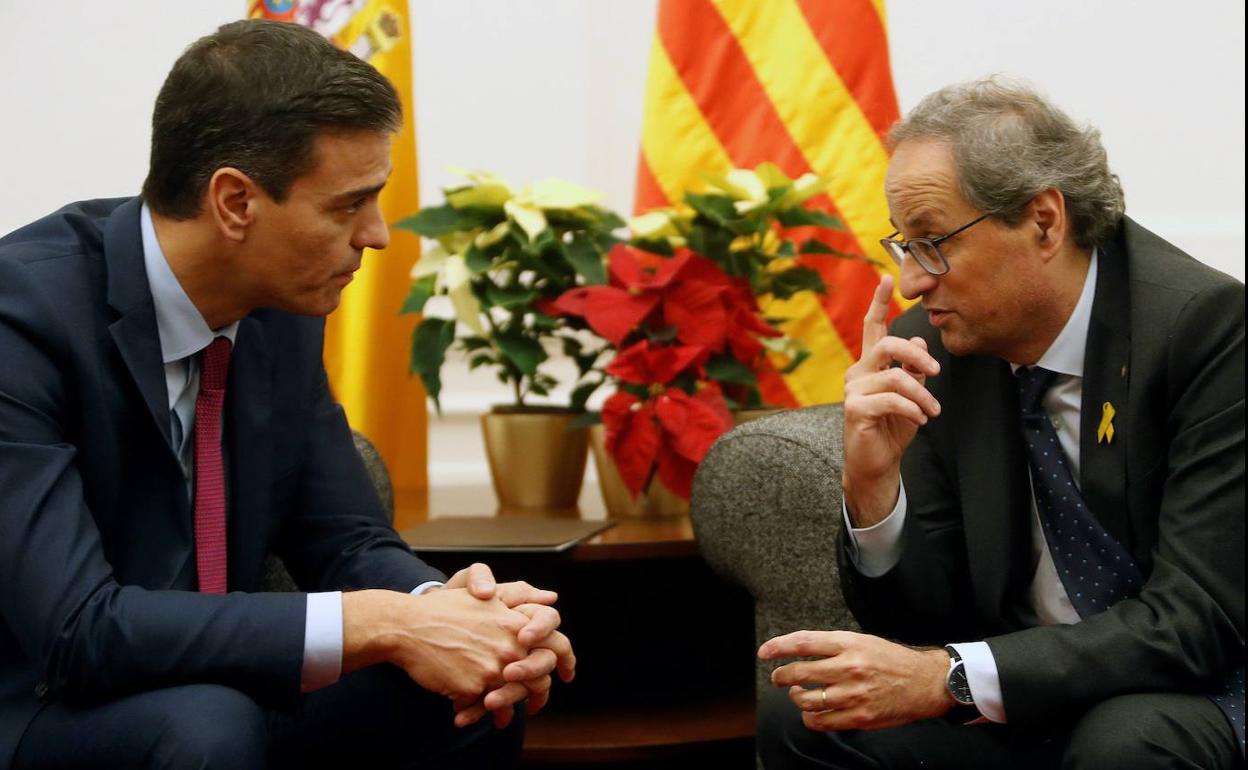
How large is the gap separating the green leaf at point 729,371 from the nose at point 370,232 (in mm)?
734

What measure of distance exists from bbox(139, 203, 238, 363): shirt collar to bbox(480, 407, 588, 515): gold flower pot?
84cm

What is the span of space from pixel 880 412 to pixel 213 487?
75 centimetres

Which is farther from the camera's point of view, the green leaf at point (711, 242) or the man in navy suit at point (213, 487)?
the green leaf at point (711, 242)

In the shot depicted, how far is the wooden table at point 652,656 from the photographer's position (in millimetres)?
2105

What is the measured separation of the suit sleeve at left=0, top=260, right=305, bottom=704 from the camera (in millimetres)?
1356

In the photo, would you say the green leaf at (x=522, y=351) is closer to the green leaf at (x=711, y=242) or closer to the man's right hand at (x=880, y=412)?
the green leaf at (x=711, y=242)

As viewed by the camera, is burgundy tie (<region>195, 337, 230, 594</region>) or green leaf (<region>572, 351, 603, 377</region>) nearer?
burgundy tie (<region>195, 337, 230, 594</region>)

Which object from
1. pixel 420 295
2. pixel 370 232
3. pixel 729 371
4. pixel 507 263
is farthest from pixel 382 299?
pixel 370 232

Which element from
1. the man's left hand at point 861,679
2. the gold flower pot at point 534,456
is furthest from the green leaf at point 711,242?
the man's left hand at point 861,679

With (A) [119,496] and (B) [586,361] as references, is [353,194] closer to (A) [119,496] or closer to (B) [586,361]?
(A) [119,496]

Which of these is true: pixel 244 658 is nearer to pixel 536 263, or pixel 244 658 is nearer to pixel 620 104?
pixel 536 263

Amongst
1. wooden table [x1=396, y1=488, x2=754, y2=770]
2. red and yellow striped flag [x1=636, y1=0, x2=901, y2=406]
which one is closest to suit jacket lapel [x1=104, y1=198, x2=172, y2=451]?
wooden table [x1=396, y1=488, x2=754, y2=770]

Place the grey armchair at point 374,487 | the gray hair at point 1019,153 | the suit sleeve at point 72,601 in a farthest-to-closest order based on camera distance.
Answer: the grey armchair at point 374,487
the gray hair at point 1019,153
the suit sleeve at point 72,601

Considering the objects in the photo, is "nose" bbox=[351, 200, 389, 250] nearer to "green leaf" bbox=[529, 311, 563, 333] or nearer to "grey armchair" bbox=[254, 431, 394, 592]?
"grey armchair" bbox=[254, 431, 394, 592]
